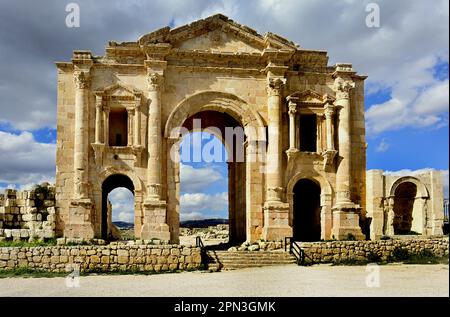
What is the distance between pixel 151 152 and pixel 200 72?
396cm

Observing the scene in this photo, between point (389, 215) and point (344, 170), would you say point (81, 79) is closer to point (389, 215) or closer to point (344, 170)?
point (344, 170)

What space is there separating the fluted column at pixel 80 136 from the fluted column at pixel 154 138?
8.24ft

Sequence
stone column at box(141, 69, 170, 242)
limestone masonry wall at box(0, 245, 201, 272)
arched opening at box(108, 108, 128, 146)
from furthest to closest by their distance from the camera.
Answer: arched opening at box(108, 108, 128, 146)
stone column at box(141, 69, 170, 242)
limestone masonry wall at box(0, 245, 201, 272)

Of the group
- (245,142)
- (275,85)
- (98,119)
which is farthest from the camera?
(245,142)

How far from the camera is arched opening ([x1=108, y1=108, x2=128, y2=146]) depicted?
24.2 meters

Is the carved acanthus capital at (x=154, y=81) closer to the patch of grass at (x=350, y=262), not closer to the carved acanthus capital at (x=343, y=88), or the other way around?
the carved acanthus capital at (x=343, y=88)

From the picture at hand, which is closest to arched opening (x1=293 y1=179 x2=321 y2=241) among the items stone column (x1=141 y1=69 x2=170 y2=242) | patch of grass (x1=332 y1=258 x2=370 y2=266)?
patch of grass (x1=332 y1=258 x2=370 y2=266)

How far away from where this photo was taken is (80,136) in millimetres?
22234

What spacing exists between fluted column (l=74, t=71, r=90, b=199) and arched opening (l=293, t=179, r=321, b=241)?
9.57 meters

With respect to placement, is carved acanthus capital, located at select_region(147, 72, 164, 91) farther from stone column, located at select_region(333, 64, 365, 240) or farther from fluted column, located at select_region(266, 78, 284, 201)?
stone column, located at select_region(333, 64, 365, 240)

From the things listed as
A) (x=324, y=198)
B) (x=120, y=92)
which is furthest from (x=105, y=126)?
(x=324, y=198)

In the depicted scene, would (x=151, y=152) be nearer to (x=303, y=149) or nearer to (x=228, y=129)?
(x=228, y=129)

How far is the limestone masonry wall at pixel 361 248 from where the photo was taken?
2083 centimetres

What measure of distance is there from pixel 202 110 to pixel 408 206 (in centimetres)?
1045
